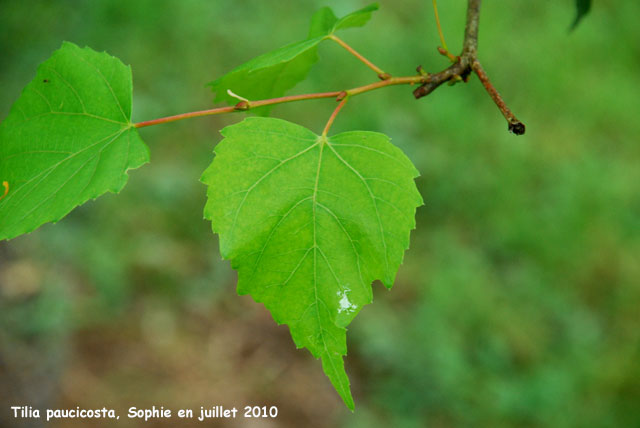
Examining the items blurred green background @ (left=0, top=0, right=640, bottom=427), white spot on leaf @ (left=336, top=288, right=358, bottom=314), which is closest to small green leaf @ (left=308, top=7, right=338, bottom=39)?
white spot on leaf @ (left=336, top=288, right=358, bottom=314)

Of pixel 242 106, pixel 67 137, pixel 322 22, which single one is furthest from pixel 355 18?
pixel 67 137

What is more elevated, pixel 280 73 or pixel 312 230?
pixel 280 73

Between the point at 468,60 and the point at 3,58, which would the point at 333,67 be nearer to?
the point at 3,58

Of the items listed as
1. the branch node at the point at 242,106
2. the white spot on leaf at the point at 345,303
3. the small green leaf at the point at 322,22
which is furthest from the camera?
the small green leaf at the point at 322,22

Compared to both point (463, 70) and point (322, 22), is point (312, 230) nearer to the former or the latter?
point (463, 70)

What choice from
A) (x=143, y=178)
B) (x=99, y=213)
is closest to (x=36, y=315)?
(x=99, y=213)

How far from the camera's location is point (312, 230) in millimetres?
834

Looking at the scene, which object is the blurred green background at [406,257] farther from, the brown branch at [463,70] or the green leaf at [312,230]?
the brown branch at [463,70]

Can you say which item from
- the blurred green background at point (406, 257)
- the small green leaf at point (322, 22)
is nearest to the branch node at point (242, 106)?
the small green leaf at point (322, 22)

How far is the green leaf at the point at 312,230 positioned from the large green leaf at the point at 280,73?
0.18 m

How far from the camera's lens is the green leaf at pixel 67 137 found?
845 mm

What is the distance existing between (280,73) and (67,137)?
40 cm

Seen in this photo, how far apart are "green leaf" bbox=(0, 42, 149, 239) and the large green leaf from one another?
18cm

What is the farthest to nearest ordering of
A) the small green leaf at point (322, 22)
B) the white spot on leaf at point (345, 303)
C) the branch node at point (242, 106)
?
the small green leaf at point (322, 22) → the branch node at point (242, 106) → the white spot on leaf at point (345, 303)
